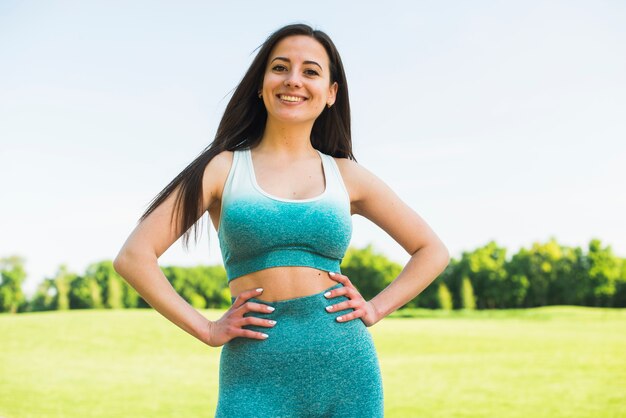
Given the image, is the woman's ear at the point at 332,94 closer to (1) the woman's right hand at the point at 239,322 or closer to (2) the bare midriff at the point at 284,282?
(2) the bare midriff at the point at 284,282

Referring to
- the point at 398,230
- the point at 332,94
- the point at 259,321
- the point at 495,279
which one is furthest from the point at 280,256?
the point at 495,279

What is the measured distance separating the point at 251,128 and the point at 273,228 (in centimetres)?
56

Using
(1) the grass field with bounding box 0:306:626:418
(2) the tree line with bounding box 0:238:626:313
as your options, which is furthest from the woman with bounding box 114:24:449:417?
(2) the tree line with bounding box 0:238:626:313

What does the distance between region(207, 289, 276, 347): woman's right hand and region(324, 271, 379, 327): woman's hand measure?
0.75 feet

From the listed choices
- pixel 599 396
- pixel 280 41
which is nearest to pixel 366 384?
pixel 280 41

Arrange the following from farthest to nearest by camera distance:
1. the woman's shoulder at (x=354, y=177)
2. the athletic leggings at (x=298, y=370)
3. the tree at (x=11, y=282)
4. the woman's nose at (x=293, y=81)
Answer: the tree at (x=11, y=282), the woman's shoulder at (x=354, y=177), the woman's nose at (x=293, y=81), the athletic leggings at (x=298, y=370)

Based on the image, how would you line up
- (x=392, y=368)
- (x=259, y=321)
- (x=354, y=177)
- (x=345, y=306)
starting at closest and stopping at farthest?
(x=259, y=321), (x=345, y=306), (x=354, y=177), (x=392, y=368)

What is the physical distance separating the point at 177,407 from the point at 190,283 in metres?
34.8

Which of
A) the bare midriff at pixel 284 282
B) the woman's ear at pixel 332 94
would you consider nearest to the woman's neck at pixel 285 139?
the woman's ear at pixel 332 94

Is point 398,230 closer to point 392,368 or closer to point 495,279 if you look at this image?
point 392,368

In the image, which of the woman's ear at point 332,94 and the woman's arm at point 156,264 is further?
the woman's ear at point 332,94

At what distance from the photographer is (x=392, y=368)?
15.5m

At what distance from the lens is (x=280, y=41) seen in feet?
8.23

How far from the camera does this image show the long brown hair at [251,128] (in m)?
2.33
